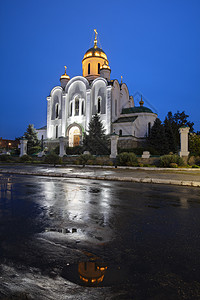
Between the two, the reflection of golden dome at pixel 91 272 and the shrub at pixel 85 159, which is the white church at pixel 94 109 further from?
the reflection of golden dome at pixel 91 272

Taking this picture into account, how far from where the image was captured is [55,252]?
2193 mm

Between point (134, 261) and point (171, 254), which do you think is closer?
point (134, 261)

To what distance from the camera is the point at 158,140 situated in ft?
109

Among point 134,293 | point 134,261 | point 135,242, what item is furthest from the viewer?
point 135,242

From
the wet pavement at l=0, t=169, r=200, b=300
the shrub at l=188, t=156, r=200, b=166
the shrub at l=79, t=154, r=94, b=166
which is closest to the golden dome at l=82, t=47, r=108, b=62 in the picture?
the shrub at l=79, t=154, r=94, b=166

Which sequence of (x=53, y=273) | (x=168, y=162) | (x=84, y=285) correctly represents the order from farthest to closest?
1. (x=168, y=162)
2. (x=53, y=273)
3. (x=84, y=285)

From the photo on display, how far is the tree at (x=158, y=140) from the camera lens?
Answer: 3291 centimetres

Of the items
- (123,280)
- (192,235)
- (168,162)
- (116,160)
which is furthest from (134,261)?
(116,160)

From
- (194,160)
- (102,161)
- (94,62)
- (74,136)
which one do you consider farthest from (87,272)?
(94,62)

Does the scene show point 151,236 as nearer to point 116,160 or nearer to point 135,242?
point 135,242

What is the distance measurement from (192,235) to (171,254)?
80cm

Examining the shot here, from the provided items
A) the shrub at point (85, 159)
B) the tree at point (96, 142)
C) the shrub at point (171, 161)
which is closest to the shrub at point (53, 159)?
the shrub at point (85, 159)

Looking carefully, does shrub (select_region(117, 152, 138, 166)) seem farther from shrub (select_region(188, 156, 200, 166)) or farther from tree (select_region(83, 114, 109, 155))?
tree (select_region(83, 114, 109, 155))

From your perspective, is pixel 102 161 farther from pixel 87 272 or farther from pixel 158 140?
pixel 87 272
